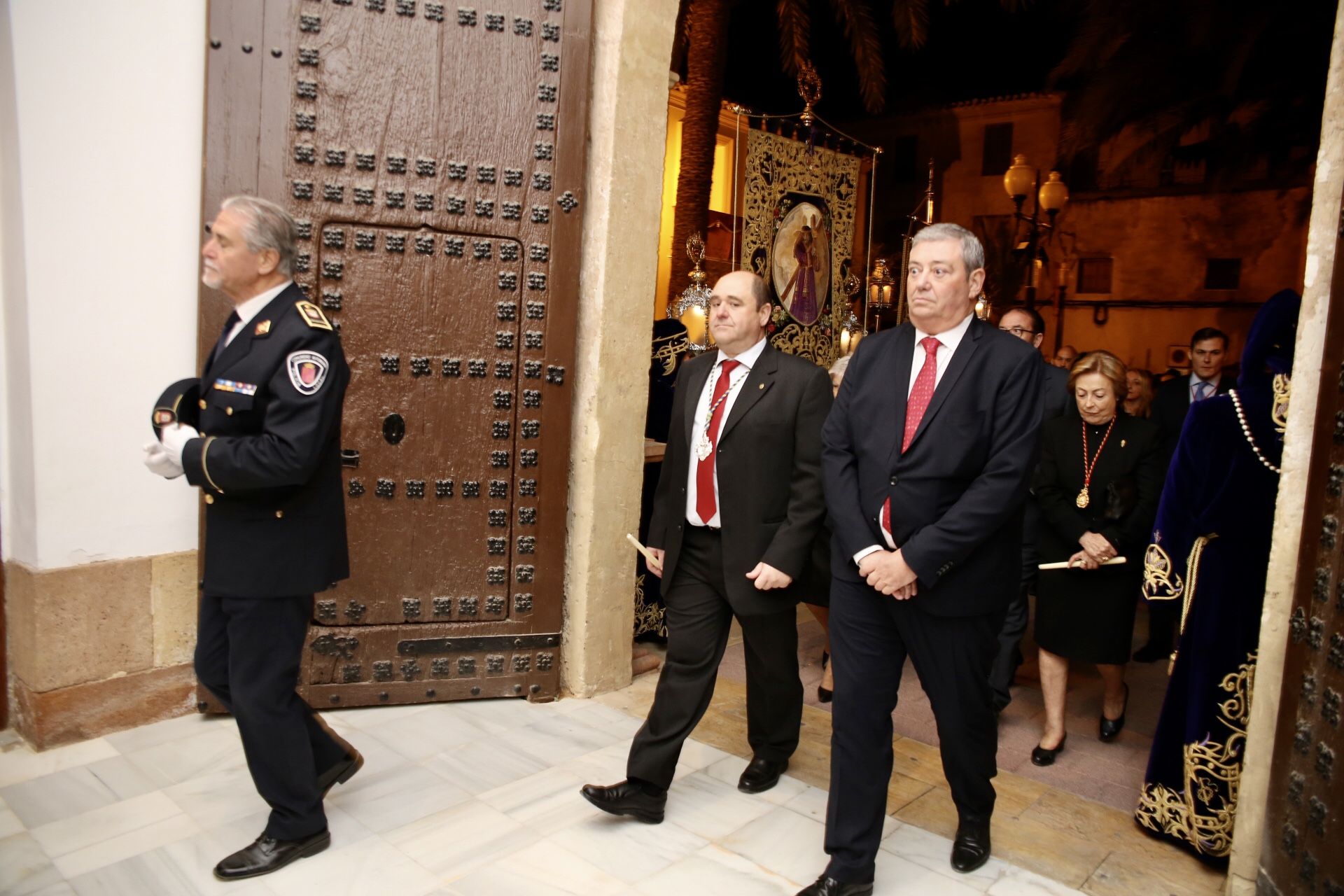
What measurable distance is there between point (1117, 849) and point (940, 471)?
167 centimetres

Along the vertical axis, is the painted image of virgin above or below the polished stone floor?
above

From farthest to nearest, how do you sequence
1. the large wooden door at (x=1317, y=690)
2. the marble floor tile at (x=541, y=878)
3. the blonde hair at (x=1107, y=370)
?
the blonde hair at (x=1107, y=370) < the marble floor tile at (x=541, y=878) < the large wooden door at (x=1317, y=690)

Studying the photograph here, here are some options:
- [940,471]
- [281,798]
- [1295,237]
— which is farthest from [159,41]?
[1295,237]

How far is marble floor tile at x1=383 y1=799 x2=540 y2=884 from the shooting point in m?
3.15

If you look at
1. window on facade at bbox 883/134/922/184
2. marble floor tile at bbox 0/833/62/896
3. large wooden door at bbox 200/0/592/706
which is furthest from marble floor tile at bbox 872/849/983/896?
window on facade at bbox 883/134/922/184

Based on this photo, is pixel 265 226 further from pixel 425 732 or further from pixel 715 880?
pixel 715 880

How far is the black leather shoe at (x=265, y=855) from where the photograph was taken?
298 centimetres

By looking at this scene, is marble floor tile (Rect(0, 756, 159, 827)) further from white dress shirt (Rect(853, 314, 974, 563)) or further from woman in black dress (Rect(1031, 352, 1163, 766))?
woman in black dress (Rect(1031, 352, 1163, 766))

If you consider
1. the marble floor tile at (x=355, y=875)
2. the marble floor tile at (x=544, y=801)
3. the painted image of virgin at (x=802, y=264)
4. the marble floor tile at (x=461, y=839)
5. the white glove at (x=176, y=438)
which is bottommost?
the marble floor tile at (x=544, y=801)

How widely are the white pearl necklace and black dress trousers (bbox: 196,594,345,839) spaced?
316 centimetres

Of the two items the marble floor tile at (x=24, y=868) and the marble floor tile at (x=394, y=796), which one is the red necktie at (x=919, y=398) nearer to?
the marble floor tile at (x=394, y=796)

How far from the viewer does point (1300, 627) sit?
2.78 metres

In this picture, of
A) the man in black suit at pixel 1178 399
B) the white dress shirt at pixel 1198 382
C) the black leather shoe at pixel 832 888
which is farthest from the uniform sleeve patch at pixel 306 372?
the white dress shirt at pixel 1198 382

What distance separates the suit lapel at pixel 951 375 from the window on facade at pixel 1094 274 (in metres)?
21.4
